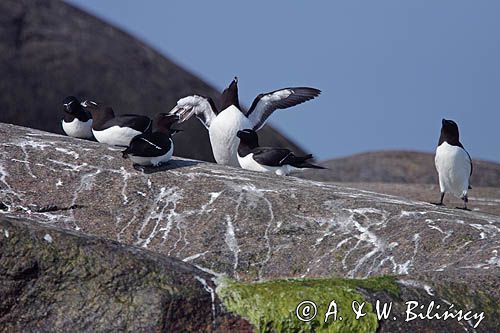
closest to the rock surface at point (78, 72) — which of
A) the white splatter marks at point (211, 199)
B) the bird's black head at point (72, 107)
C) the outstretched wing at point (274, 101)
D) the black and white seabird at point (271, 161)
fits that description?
the outstretched wing at point (274, 101)

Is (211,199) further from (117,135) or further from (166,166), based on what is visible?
(117,135)

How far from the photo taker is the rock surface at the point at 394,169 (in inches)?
1132

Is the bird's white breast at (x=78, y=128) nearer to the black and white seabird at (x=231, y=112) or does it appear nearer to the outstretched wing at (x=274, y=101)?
the black and white seabird at (x=231, y=112)

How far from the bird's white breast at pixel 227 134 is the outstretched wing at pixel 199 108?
111 cm

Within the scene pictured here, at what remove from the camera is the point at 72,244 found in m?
10.4

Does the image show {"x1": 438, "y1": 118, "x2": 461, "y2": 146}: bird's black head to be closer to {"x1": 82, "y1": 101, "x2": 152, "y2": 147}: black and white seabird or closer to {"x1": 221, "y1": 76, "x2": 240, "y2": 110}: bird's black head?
{"x1": 221, "y1": 76, "x2": 240, "y2": 110}: bird's black head

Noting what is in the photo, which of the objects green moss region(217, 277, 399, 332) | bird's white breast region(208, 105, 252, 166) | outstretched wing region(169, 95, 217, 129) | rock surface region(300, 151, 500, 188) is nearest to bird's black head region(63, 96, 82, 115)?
bird's white breast region(208, 105, 252, 166)

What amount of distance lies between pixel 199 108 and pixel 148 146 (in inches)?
190

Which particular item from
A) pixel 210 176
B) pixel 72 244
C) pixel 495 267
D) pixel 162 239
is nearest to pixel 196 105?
pixel 210 176

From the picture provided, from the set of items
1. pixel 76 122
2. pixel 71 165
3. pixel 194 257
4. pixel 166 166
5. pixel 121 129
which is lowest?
pixel 194 257

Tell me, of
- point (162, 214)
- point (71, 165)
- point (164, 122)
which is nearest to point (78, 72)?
point (164, 122)

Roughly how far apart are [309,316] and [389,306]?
64 centimetres

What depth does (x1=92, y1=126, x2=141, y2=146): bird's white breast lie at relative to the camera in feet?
53.8

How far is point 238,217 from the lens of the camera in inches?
561
